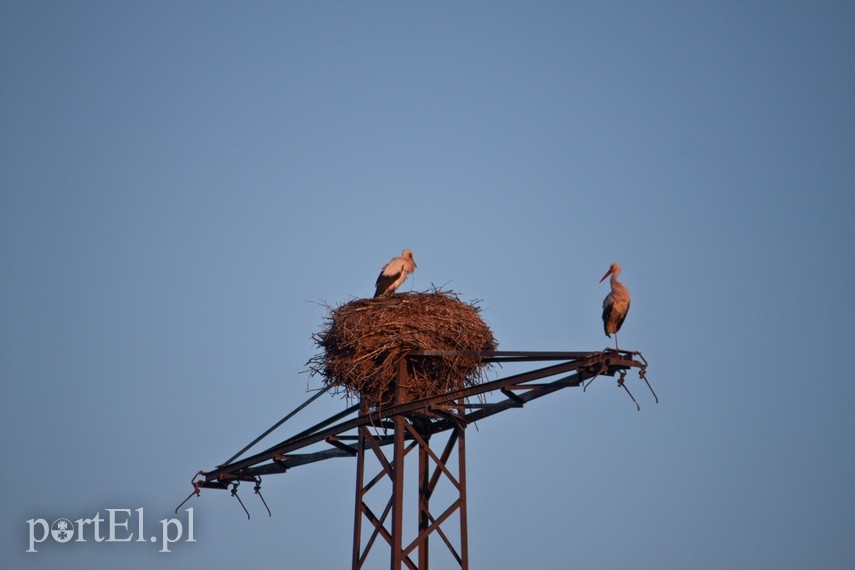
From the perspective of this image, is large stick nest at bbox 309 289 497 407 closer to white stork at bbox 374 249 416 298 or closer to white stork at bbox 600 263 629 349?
white stork at bbox 600 263 629 349

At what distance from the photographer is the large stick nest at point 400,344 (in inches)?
481

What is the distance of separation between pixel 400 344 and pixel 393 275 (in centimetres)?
395

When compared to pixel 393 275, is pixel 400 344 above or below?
below

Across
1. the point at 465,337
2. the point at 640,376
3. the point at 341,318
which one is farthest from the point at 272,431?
the point at 640,376

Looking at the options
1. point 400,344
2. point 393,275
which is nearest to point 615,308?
point 400,344

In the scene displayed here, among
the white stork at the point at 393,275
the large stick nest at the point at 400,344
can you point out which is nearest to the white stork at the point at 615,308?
the large stick nest at the point at 400,344

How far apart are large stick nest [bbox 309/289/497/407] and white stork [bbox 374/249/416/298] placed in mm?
2654

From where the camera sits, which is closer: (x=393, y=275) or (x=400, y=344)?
(x=400, y=344)

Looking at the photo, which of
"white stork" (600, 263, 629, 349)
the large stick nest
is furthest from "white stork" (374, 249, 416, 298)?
"white stork" (600, 263, 629, 349)

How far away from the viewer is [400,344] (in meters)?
12.3

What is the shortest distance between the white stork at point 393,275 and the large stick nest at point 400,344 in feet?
8.71

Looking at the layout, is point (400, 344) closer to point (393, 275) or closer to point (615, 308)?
point (615, 308)

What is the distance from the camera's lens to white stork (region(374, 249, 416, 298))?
16016mm

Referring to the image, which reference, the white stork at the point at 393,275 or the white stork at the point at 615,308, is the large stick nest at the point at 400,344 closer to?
the white stork at the point at 615,308
